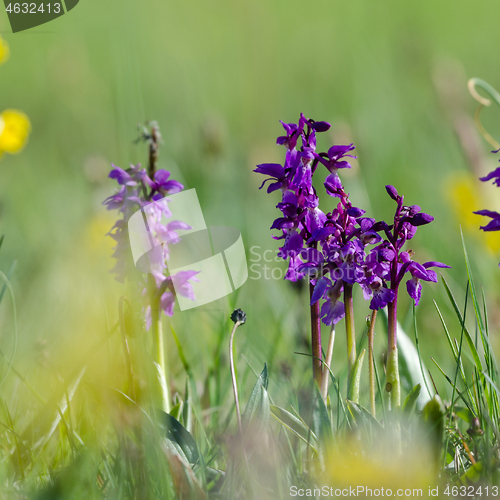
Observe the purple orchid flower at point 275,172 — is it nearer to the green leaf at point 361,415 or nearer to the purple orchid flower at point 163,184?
the purple orchid flower at point 163,184

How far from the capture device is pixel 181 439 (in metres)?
1.36

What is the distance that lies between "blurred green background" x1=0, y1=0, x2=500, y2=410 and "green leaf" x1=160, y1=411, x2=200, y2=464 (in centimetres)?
19

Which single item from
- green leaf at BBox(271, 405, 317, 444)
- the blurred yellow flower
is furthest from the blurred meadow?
green leaf at BBox(271, 405, 317, 444)

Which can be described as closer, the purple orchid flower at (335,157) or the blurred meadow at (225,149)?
the purple orchid flower at (335,157)

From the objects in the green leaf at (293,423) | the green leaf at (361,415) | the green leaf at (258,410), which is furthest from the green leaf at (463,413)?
the green leaf at (258,410)

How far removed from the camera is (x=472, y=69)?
6.09 meters

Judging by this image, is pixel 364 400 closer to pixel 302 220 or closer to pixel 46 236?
pixel 302 220

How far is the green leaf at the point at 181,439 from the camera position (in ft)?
4.39

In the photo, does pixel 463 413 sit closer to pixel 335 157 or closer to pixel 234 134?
pixel 335 157

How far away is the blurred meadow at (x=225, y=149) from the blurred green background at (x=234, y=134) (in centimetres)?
2

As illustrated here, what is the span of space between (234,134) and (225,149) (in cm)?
120

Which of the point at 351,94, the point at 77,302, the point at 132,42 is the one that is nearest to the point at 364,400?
the point at 77,302

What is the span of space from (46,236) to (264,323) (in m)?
1.67

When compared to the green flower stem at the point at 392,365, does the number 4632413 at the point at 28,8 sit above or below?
above
